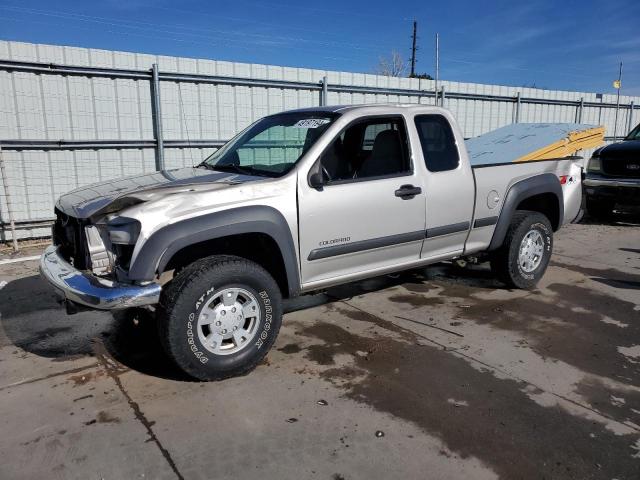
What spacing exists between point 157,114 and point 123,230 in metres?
5.65

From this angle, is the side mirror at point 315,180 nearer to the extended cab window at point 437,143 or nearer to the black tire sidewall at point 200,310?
the black tire sidewall at point 200,310

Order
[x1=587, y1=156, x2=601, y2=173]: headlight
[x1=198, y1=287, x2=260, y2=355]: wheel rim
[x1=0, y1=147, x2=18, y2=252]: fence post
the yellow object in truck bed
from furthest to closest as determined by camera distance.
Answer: [x1=587, y1=156, x2=601, y2=173]: headlight → [x1=0, y1=147, x2=18, y2=252]: fence post → the yellow object in truck bed → [x1=198, y1=287, x2=260, y2=355]: wheel rim

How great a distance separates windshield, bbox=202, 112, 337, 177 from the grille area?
4.24 ft

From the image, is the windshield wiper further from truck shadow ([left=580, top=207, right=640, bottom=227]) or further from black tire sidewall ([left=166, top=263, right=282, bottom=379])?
truck shadow ([left=580, top=207, right=640, bottom=227])

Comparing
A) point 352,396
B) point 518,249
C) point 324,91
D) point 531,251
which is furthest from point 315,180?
point 324,91

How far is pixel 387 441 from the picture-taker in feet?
9.55

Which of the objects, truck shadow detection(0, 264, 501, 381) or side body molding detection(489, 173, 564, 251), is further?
side body molding detection(489, 173, 564, 251)

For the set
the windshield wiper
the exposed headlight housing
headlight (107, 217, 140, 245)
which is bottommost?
the exposed headlight housing

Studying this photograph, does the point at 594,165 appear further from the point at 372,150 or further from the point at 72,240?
the point at 72,240

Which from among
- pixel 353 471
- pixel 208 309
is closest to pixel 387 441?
pixel 353 471

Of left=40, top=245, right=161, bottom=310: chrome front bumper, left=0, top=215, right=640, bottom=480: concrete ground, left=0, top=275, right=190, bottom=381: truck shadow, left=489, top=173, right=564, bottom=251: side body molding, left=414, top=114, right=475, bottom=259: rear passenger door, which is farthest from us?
left=489, top=173, right=564, bottom=251: side body molding

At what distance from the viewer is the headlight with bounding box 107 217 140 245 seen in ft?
10.5

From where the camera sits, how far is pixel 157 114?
8.34 m

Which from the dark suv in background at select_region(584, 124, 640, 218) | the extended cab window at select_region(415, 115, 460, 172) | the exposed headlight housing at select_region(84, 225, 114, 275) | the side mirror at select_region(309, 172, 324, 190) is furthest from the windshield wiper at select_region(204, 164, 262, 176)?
the dark suv in background at select_region(584, 124, 640, 218)
